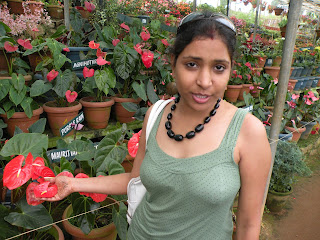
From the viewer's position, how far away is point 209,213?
2.67 feet

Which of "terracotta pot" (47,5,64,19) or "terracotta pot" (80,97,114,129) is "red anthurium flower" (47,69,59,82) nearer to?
"terracotta pot" (80,97,114,129)

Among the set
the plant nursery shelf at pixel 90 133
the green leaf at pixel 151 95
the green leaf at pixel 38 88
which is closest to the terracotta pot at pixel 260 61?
the green leaf at pixel 151 95

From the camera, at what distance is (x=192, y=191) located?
777 mm

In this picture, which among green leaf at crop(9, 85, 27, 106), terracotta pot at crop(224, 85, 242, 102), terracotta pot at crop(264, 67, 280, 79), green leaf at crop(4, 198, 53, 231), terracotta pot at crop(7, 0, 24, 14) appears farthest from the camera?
terracotta pot at crop(264, 67, 280, 79)

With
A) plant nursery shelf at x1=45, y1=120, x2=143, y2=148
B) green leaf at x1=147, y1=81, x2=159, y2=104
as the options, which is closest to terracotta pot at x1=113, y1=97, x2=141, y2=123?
plant nursery shelf at x1=45, y1=120, x2=143, y2=148

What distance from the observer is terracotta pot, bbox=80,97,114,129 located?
2275mm

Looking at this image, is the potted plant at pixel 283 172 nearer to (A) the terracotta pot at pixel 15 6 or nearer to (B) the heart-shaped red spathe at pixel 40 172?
(B) the heart-shaped red spathe at pixel 40 172

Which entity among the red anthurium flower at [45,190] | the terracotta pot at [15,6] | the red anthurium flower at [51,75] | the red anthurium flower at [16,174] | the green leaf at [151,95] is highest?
the terracotta pot at [15,6]

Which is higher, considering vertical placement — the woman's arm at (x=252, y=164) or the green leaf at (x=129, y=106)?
the woman's arm at (x=252, y=164)

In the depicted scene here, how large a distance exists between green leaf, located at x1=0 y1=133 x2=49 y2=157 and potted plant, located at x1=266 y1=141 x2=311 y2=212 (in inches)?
77.7

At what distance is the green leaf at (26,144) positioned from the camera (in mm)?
1219

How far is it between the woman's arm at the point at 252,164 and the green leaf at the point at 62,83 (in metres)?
1.66

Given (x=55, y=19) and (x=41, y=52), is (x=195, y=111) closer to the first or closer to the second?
(x=41, y=52)

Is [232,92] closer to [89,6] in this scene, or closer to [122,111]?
[122,111]
